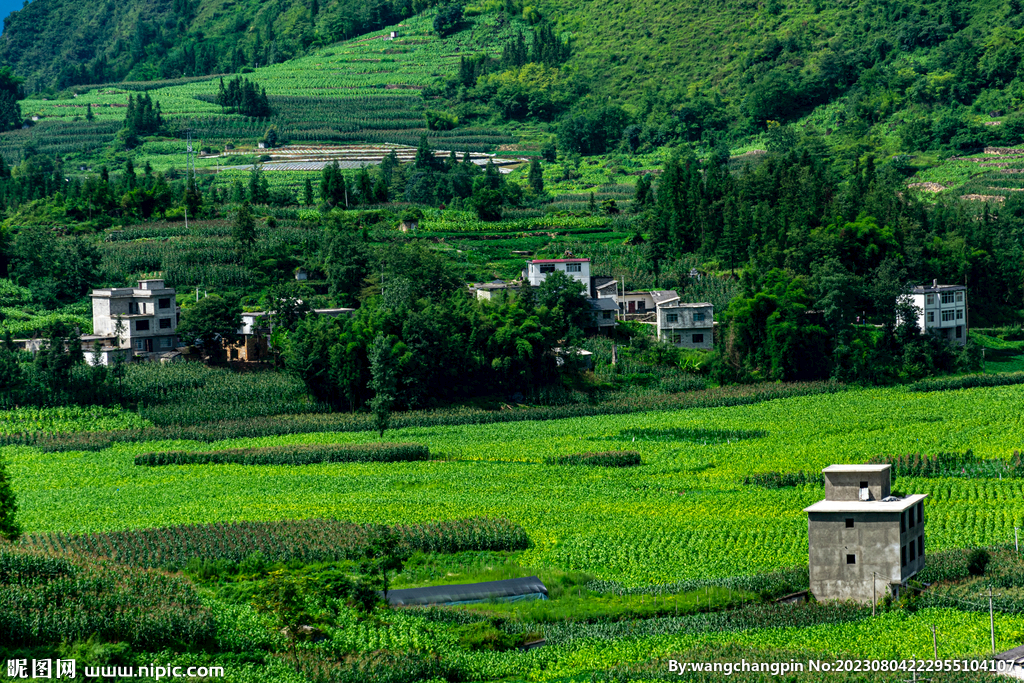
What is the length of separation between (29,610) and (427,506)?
1735 centimetres

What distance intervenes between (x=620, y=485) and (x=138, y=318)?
101 feet

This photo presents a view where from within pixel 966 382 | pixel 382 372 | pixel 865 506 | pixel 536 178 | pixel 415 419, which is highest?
pixel 536 178

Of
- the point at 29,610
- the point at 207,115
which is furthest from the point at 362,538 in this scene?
the point at 207,115

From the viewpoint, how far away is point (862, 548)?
3450 centimetres

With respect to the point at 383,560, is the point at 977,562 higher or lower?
lower

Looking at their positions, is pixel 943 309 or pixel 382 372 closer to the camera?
pixel 382 372

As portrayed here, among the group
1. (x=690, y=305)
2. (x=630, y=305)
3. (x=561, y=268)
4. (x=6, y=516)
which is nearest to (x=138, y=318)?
(x=561, y=268)

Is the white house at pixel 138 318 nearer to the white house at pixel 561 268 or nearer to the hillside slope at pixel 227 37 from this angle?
the white house at pixel 561 268

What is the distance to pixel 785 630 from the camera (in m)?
32.1

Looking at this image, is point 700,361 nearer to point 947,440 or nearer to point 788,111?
point 947,440

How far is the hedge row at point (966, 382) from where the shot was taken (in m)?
68.2

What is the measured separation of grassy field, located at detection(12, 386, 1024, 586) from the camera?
40906 millimetres

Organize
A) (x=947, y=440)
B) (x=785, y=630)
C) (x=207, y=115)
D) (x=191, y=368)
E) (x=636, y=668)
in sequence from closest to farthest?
1. (x=636, y=668)
2. (x=785, y=630)
3. (x=947, y=440)
4. (x=191, y=368)
5. (x=207, y=115)

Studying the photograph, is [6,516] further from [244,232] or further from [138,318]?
[244,232]
